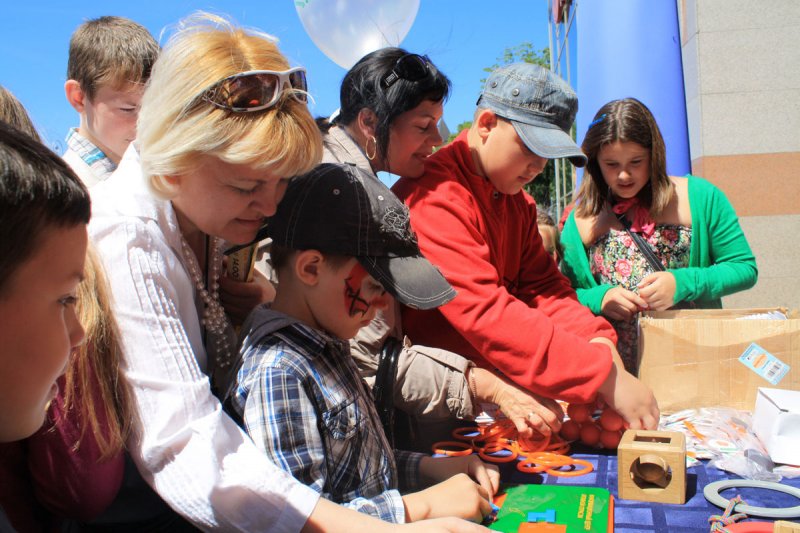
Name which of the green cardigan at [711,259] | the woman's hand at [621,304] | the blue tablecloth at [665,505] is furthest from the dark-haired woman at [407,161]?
the green cardigan at [711,259]

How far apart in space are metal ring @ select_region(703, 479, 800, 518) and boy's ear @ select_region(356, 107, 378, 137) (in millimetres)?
1252

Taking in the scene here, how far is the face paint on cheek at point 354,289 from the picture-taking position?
4.20 feet

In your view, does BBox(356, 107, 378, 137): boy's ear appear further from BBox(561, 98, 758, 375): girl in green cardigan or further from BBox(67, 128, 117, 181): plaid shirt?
BBox(561, 98, 758, 375): girl in green cardigan

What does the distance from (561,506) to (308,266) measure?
2.15 feet

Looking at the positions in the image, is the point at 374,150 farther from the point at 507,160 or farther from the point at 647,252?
the point at 647,252

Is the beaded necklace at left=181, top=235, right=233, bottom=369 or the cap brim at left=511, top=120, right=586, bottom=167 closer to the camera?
the beaded necklace at left=181, top=235, right=233, bottom=369

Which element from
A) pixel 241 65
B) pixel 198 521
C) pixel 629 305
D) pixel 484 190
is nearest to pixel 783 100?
pixel 629 305

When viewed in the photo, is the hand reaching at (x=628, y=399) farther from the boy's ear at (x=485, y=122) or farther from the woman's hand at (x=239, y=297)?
the woman's hand at (x=239, y=297)

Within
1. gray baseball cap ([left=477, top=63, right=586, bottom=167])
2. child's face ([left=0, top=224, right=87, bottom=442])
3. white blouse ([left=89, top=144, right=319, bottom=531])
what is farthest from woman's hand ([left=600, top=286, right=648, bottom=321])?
child's face ([left=0, top=224, right=87, bottom=442])

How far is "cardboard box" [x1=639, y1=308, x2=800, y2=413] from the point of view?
6.02 ft

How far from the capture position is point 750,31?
15.4 ft

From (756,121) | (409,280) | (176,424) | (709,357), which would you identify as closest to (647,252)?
(709,357)

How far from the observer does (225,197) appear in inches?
46.3

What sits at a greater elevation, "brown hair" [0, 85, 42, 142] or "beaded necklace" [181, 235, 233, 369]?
"brown hair" [0, 85, 42, 142]
